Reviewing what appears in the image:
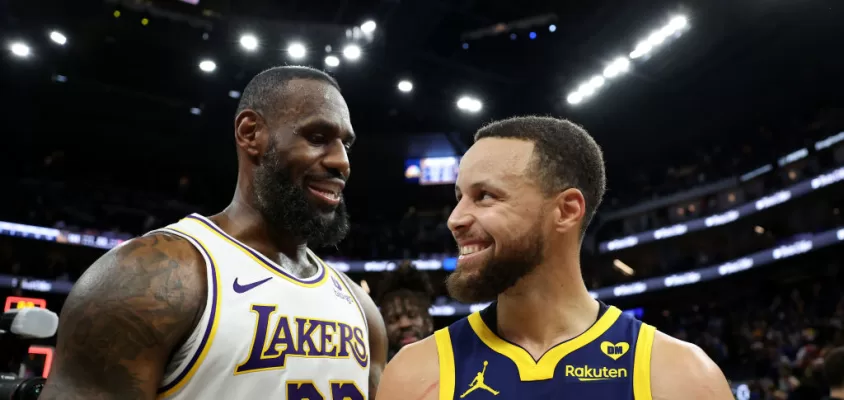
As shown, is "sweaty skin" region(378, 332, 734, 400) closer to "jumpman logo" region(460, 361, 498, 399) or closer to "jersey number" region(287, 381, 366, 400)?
"jumpman logo" region(460, 361, 498, 399)

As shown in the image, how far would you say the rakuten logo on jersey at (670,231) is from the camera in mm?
22094

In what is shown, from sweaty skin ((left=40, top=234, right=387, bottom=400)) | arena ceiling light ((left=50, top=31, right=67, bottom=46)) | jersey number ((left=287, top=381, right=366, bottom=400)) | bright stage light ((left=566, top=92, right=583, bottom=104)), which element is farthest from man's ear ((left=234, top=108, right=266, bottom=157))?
bright stage light ((left=566, top=92, right=583, bottom=104))

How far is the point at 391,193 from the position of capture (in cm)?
2852

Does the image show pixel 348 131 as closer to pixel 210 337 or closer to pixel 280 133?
pixel 280 133

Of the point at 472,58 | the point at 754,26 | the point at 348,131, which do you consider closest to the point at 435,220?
the point at 472,58

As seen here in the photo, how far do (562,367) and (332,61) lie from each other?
18.3 meters

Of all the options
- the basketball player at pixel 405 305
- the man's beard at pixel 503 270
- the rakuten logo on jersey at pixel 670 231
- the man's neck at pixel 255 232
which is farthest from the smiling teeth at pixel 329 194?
the rakuten logo on jersey at pixel 670 231

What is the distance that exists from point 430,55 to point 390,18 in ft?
7.36

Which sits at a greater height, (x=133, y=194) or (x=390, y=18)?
(x=390, y=18)

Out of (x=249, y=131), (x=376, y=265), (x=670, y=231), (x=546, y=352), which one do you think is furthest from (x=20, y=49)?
(x=670, y=231)

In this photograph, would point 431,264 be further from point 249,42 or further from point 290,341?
point 290,341

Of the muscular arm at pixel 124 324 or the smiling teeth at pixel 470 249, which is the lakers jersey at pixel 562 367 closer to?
the smiling teeth at pixel 470 249

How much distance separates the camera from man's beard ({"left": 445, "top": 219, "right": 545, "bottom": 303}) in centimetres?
173

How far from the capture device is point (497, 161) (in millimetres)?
1801
